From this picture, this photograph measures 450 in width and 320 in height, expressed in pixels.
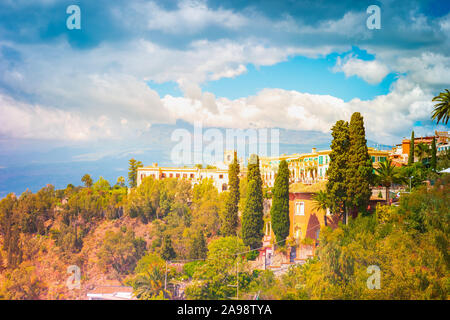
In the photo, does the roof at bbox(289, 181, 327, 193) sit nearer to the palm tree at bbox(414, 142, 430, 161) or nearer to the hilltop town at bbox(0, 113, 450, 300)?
the hilltop town at bbox(0, 113, 450, 300)

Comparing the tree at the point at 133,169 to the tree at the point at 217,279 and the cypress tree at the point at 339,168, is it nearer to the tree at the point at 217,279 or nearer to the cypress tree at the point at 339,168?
the tree at the point at 217,279

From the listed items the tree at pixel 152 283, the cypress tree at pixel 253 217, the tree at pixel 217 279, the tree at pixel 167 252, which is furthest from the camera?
the tree at pixel 167 252

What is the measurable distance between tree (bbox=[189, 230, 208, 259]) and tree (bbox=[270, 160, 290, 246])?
5694mm

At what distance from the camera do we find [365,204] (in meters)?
13.2

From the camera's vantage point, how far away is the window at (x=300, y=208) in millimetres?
16500

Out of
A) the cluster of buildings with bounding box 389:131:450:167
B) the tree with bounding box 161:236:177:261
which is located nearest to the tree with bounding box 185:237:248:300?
the tree with bounding box 161:236:177:261

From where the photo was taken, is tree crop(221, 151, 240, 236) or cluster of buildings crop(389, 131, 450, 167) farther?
cluster of buildings crop(389, 131, 450, 167)

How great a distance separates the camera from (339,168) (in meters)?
13.4

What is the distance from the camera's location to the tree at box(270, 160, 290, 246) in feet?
53.1

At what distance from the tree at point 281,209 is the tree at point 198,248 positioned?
18.7ft

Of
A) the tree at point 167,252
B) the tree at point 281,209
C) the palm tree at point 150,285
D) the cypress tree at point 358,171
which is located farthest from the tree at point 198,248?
the cypress tree at point 358,171
